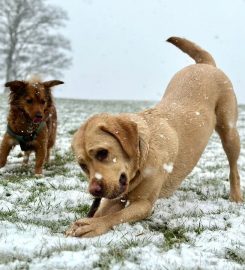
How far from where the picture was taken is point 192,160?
4.92 m

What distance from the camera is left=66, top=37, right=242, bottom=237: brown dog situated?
3643 mm

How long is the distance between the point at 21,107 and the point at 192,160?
2.81 meters

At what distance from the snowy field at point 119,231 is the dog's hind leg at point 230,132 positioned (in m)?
0.19

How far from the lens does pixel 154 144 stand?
13.7ft

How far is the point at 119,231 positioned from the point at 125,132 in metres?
0.78

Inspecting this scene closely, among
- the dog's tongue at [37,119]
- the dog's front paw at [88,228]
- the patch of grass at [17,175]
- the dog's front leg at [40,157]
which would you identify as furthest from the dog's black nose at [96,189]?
the dog's tongue at [37,119]

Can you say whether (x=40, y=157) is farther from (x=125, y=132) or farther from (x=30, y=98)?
(x=125, y=132)

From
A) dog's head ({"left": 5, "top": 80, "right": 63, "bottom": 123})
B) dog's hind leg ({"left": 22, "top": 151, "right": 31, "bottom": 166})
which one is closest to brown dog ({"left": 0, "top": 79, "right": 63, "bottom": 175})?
dog's head ({"left": 5, "top": 80, "right": 63, "bottom": 123})

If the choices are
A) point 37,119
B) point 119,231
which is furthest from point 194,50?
point 119,231

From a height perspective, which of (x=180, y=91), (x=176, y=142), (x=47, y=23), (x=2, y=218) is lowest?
(x=2, y=218)

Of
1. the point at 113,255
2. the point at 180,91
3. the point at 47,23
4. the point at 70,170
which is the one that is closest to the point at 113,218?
the point at 113,255

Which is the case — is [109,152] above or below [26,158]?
above

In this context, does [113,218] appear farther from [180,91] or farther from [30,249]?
[180,91]

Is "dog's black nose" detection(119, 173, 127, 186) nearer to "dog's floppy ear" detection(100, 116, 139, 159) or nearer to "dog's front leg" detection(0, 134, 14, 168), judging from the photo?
"dog's floppy ear" detection(100, 116, 139, 159)
